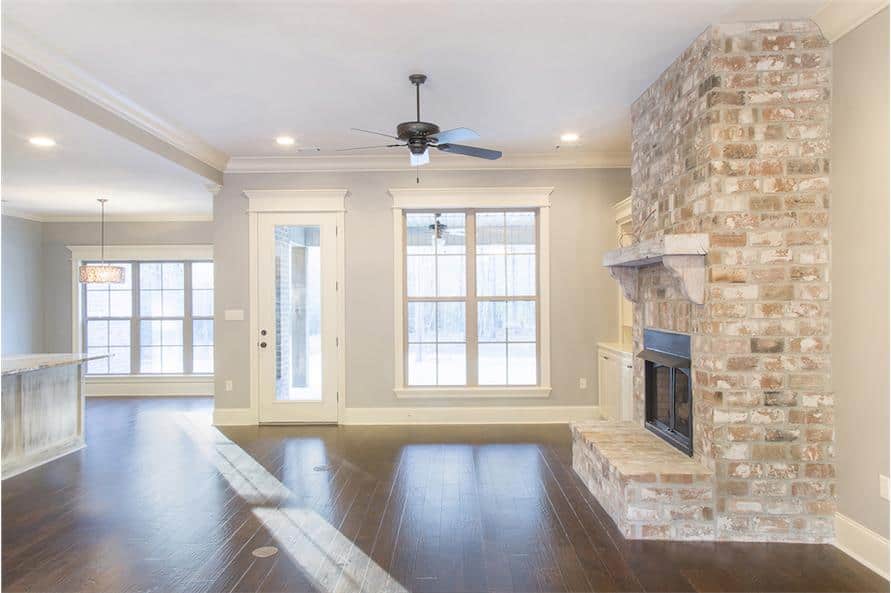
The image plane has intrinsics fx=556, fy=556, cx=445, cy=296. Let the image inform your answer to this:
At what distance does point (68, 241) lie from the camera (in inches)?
319

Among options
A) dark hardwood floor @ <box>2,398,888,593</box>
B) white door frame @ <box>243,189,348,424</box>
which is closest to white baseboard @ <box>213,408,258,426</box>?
white door frame @ <box>243,189,348,424</box>

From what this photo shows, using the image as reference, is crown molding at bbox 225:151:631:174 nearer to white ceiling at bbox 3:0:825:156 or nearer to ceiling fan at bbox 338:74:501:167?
white ceiling at bbox 3:0:825:156

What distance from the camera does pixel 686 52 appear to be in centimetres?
331

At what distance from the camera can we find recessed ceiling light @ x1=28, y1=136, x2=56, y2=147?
13.8ft

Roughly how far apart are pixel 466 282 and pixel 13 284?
6.30 meters

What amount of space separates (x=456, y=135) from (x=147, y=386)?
6644 millimetres

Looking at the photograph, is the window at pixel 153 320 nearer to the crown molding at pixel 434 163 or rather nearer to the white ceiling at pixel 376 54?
the crown molding at pixel 434 163

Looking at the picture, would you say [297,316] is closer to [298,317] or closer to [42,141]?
[298,317]

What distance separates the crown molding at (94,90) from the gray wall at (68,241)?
3026mm

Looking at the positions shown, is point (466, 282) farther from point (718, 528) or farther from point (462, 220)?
point (718, 528)

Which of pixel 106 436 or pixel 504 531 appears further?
pixel 106 436

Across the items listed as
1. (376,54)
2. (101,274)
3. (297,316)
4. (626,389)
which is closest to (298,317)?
(297,316)

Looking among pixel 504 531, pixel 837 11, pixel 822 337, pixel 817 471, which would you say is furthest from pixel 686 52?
pixel 504 531

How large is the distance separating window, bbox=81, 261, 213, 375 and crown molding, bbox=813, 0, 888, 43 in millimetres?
7685
